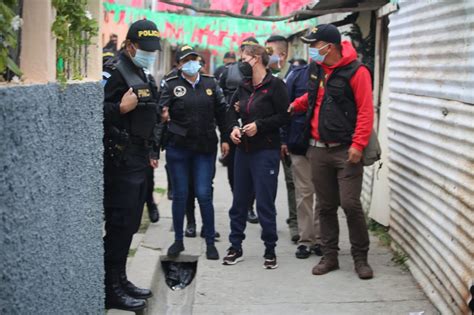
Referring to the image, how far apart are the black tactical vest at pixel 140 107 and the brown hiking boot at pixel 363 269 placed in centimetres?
225

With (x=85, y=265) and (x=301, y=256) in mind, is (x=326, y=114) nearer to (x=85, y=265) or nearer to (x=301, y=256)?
(x=301, y=256)

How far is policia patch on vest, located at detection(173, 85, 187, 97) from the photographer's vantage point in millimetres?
6605

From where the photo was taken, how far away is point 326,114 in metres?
5.85

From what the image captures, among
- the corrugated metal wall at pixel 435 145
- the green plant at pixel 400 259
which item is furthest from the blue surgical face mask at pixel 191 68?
the green plant at pixel 400 259

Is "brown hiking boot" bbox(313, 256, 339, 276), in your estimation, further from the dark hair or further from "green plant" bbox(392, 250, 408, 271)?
the dark hair

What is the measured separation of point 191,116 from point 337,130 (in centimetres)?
151

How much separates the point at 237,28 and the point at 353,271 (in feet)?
35.4

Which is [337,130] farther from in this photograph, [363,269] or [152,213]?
[152,213]

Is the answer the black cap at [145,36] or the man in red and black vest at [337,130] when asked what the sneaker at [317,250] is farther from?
the black cap at [145,36]

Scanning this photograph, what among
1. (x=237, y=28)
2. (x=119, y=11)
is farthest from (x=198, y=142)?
(x=237, y=28)

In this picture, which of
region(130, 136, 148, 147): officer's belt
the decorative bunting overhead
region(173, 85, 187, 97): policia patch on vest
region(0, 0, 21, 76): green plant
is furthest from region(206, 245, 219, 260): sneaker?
the decorative bunting overhead

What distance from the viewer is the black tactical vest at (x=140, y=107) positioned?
499 centimetres

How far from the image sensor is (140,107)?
5.03 meters

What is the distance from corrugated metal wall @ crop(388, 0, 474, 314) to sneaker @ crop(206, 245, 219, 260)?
1752 mm
